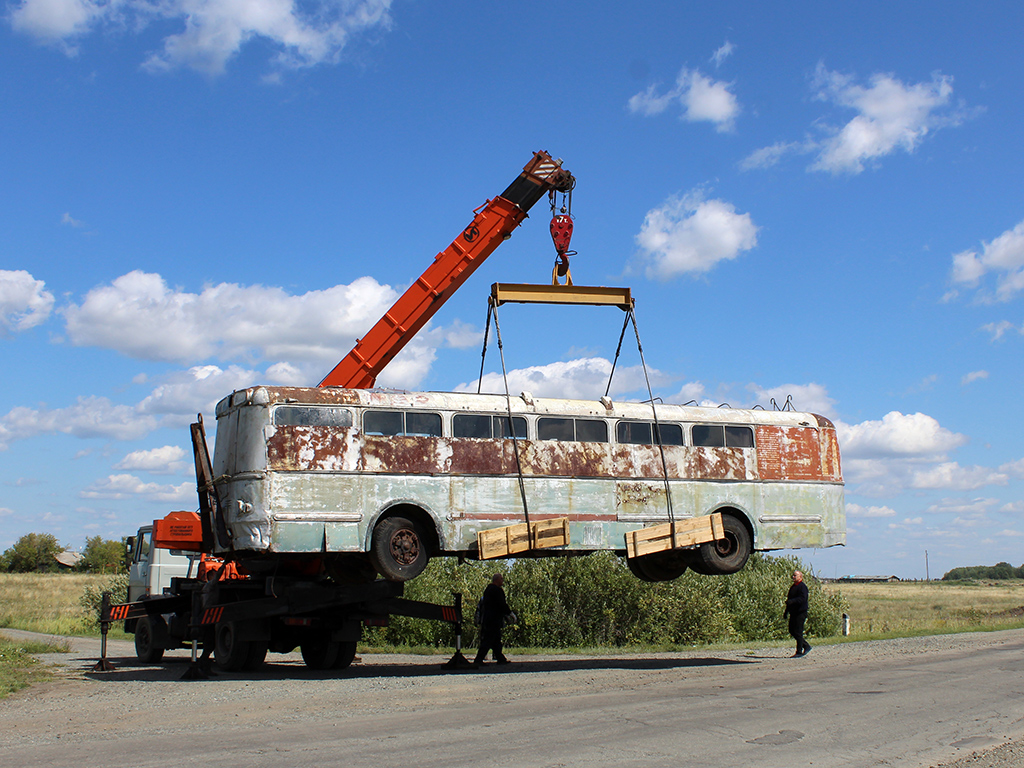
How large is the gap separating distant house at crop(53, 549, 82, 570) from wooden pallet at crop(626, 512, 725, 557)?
83633mm

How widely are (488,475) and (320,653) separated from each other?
201 inches

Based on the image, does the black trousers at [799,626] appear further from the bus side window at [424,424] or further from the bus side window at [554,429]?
the bus side window at [424,424]

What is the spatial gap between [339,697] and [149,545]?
12.8m

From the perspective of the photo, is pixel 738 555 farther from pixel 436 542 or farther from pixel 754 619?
pixel 754 619

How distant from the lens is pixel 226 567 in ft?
61.5

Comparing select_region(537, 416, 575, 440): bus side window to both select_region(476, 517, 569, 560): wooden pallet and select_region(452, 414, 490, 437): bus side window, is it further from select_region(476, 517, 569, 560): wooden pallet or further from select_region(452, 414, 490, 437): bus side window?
select_region(476, 517, 569, 560): wooden pallet

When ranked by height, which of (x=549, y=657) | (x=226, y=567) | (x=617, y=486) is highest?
(x=617, y=486)

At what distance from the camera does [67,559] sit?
3499 inches

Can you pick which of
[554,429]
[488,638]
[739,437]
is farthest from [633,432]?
[488,638]

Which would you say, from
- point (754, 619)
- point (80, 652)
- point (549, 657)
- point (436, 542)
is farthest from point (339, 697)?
point (754, 619)

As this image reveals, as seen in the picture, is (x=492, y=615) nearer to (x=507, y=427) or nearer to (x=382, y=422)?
(x=507, y=427)

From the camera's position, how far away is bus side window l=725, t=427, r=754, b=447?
1741 centimetres

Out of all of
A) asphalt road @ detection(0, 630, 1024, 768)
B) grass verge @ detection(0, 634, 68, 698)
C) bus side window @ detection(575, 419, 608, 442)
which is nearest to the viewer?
asphalt road @ detection(0, 630, 1024, 768)

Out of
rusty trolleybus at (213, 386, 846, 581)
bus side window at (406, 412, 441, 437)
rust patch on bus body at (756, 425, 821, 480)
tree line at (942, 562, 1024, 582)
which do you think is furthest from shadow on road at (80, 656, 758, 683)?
tree line at (942, 562, 1024, 582)
